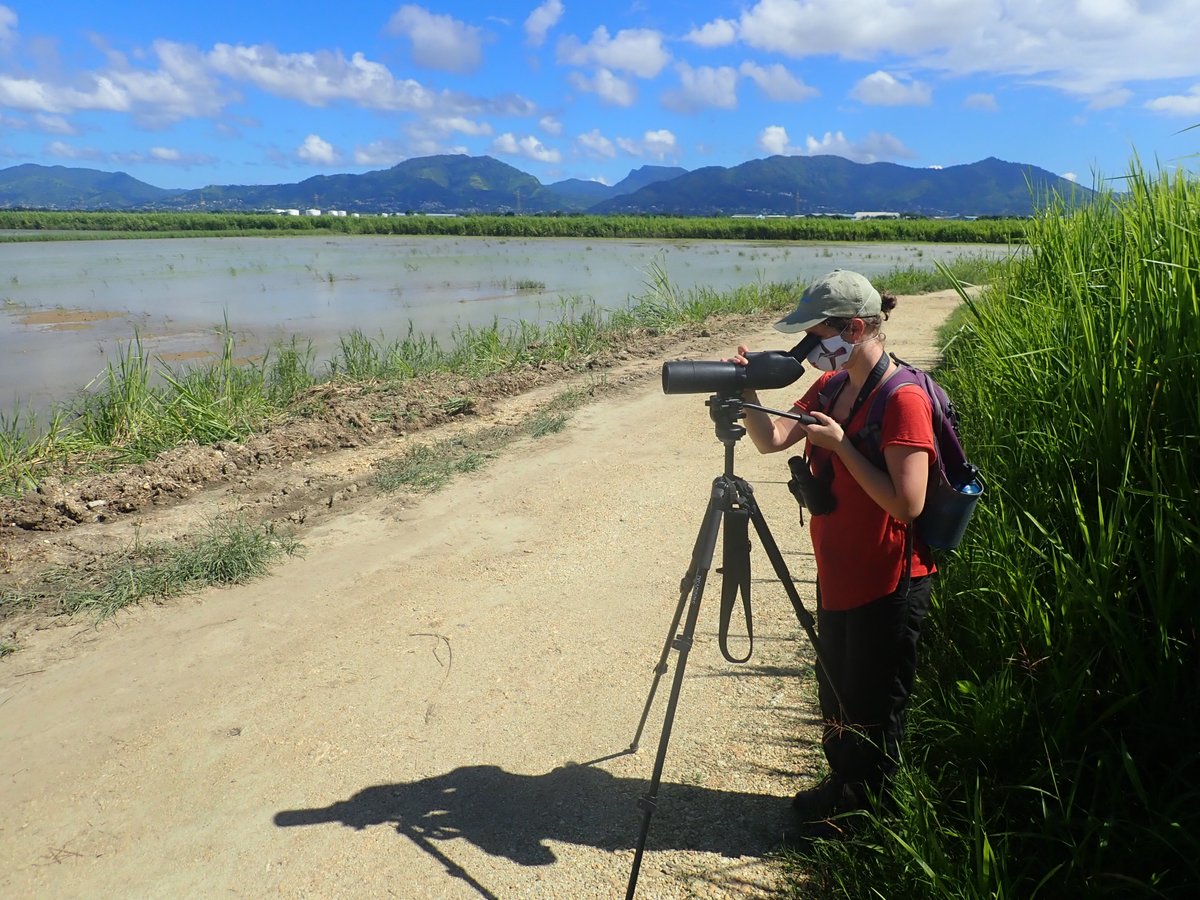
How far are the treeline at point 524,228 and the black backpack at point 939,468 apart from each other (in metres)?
47.1

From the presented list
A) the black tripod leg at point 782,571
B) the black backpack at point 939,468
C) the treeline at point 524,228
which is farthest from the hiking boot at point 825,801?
the treeline at point 524,228

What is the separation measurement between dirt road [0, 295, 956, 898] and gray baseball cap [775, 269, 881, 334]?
164 centimetres

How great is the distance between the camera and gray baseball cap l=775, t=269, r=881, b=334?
236 cm

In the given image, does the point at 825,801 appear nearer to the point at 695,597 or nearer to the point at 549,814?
the point at 695,597

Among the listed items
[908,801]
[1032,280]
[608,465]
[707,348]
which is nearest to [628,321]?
[707,348]

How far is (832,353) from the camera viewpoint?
2441mm

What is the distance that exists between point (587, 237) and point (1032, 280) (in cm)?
5213

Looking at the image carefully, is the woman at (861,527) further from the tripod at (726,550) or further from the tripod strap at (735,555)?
the tripod strap at (735,555)

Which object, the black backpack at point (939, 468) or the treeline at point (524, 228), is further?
the treeline at point (524, 228)

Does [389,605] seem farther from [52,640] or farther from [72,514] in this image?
[72,514]

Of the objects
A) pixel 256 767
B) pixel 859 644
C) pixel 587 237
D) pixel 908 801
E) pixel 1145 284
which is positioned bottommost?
pixel 256 767

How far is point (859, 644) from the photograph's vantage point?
2527mm

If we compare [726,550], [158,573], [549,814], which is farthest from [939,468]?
[158,573]

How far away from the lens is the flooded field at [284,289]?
1446 centimetres
